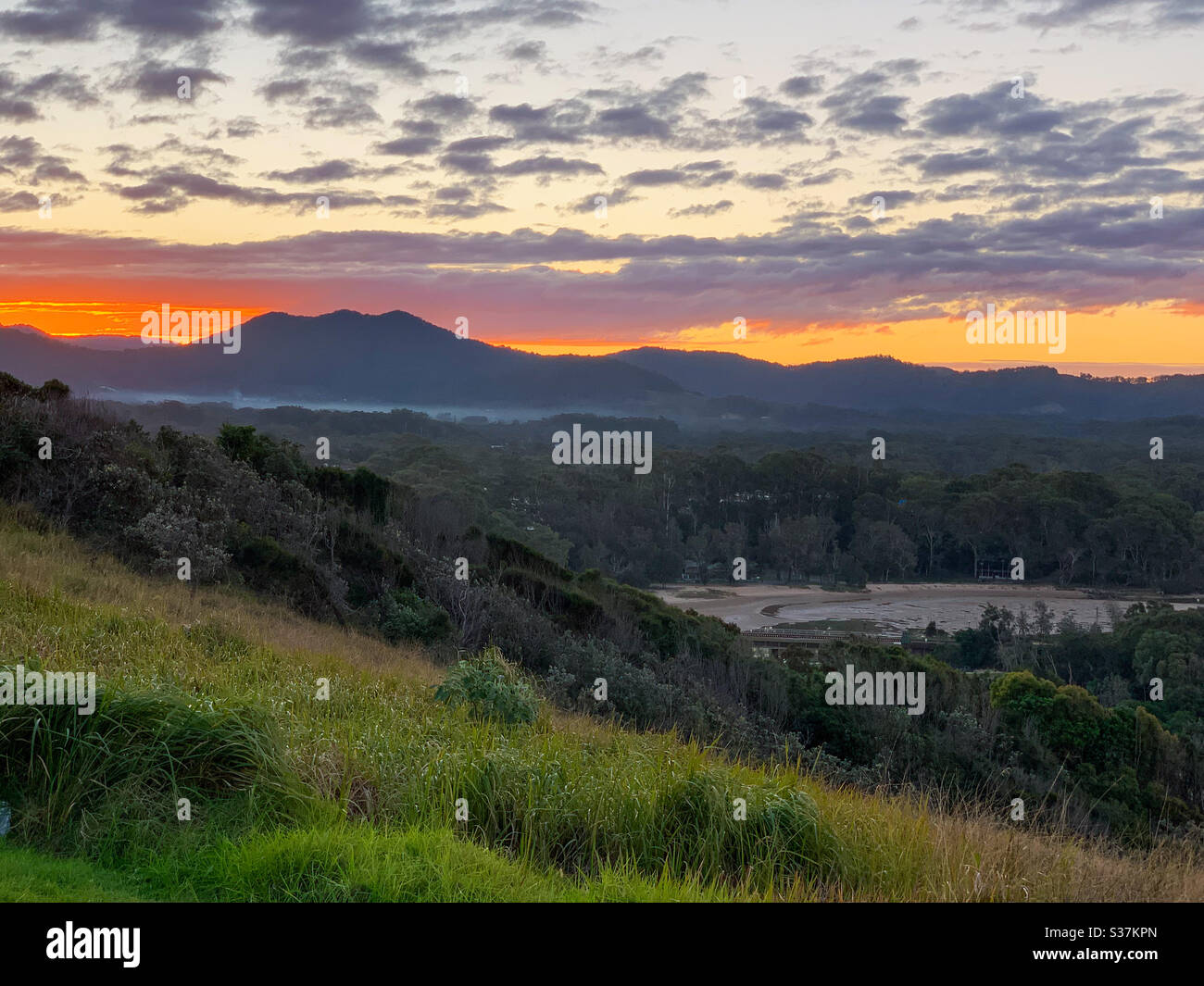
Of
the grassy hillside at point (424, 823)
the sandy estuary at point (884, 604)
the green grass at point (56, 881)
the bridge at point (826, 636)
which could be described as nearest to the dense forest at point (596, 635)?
the grassy hillside at point (424, 823)

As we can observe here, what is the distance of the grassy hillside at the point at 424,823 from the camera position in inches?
187

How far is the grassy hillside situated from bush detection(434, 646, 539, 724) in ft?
2.77

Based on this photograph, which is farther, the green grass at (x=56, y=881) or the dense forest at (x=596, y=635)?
the dense forest at (x=596, y=635)

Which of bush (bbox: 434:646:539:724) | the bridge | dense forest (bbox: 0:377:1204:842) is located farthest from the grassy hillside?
the bridge

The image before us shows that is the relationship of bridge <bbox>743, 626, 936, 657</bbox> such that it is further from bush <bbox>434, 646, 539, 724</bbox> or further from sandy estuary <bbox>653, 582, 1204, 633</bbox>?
bush <bbox>434, 646, 539, 724</bbox>

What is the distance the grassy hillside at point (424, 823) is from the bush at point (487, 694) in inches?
33.2

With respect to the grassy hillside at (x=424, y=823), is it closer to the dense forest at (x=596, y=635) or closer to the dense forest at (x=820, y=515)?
the dense forest at (x=596, y=635)

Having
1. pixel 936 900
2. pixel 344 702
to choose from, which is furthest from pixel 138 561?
pixel 936 900

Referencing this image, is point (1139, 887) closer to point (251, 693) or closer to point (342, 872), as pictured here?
point (342, 872)

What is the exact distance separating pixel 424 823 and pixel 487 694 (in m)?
3.03

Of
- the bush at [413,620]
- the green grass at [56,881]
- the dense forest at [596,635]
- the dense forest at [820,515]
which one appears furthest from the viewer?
the dense forest at [820,515]

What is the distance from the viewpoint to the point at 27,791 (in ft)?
18.2

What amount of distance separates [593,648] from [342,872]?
1650cm

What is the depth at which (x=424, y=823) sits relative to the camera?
5.62 metres
